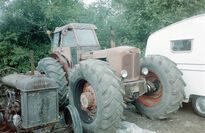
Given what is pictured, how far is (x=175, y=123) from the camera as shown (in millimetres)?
4469

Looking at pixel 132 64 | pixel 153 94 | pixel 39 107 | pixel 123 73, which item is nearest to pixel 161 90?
pixel 153 94

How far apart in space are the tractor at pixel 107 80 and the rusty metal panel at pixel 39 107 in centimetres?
25

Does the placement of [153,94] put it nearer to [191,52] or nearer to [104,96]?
[191,52]

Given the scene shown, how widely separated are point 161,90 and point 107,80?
1.96 metres

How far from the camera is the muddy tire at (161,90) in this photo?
4.25 meters

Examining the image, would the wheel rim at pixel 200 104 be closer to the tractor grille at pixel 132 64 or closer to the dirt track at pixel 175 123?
the dirt track at pixel 175 123

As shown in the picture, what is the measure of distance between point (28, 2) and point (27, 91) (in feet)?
22.5

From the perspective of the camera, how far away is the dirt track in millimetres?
4121

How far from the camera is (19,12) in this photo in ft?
28.6

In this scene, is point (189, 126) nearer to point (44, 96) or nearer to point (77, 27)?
point (44, 96)

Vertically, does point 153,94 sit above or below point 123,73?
below

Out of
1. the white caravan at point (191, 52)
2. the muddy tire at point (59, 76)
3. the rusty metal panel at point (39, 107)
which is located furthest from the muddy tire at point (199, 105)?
the rusty metal panel at point (39, 107)

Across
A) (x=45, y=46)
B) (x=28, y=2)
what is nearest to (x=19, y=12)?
(x=28, y=2)

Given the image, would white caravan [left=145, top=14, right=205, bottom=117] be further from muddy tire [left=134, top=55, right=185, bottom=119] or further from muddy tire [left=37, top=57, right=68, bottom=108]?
muddy tire [left=37, top=57, right=68, bottom=108]
